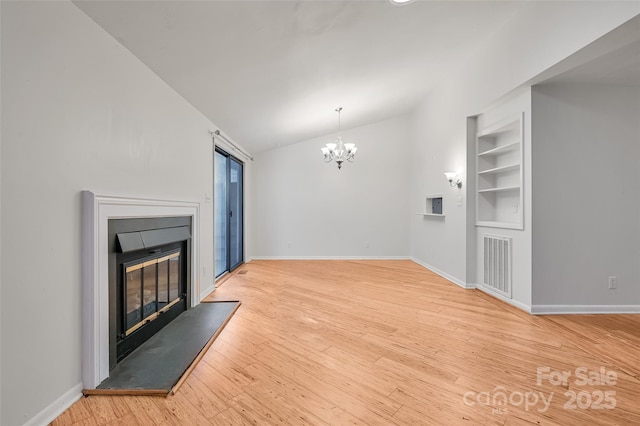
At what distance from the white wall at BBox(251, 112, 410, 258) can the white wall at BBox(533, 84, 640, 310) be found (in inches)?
137

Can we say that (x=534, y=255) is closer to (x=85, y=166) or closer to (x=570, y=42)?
(x=570, y=42)

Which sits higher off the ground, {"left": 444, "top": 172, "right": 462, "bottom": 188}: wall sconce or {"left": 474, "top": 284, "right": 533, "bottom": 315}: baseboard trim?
{"left": 444, "top": 172, "right": 462, "bottom": 188}: wall sconce

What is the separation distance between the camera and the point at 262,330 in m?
2.62

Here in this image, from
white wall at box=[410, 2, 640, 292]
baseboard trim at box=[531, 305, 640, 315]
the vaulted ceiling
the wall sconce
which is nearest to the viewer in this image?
the vaulted ceiling

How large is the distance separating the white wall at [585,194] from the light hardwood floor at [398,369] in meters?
0.39

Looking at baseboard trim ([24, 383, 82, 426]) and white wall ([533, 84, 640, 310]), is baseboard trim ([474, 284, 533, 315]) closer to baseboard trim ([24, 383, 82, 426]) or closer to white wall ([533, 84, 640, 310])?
white wall ([533, 84, 640, 310])

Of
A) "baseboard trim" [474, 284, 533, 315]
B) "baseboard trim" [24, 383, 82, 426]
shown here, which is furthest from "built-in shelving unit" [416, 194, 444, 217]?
"baseboard trim" [24, 383, 82, 426]

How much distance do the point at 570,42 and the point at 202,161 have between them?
401 centimetres

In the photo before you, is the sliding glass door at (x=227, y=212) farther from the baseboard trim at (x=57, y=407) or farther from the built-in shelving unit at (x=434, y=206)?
the built-in shelving unit at (x=434, y=206)

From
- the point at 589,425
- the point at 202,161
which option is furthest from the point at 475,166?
the point at 202,161

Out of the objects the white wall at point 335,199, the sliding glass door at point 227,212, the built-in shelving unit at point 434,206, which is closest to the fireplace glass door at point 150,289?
the sliding glass door at point 227,212

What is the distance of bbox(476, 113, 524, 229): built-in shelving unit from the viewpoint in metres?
3.46

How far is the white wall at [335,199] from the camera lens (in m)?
6.48

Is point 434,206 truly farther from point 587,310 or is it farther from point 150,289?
point 150,289
